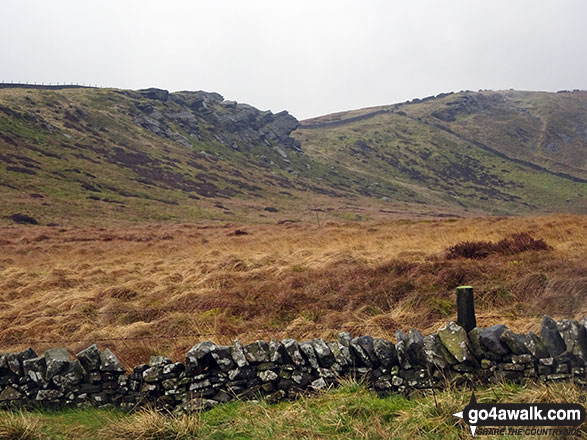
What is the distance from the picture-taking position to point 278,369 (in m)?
6.39

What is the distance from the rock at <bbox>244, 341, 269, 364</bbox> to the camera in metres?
6.39

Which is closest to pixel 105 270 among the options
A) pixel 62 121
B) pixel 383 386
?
pixel 383 386

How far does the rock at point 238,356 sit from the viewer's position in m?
6.32

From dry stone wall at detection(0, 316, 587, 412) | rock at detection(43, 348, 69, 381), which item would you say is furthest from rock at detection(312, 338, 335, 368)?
rock at detection(43, 348, 69, 381)

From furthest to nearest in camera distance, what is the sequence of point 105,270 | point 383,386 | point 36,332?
1. point 105,270
2. point 36,332
3. point 383,386

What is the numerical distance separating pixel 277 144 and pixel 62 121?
2704 inches

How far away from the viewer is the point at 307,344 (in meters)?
6.49

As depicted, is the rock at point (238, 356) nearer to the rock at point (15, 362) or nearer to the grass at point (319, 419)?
the grass at point (319, 419)

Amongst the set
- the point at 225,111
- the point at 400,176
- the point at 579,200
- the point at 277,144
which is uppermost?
the point at 225,111

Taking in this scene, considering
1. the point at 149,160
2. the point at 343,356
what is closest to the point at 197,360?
the point at 343,356

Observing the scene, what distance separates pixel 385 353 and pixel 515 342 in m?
1.62

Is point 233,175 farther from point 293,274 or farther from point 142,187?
point 293,274

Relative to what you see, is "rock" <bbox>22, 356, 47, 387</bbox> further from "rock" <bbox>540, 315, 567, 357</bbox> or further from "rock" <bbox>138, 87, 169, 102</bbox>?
"rock" <bbox>138, 87, 169, 102</bbox>

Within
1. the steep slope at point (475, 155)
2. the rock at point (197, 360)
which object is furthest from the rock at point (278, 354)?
the steep slope at point (475, 155)
